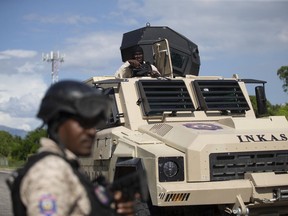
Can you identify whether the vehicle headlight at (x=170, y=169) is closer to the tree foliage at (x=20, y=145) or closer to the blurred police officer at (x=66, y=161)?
the blurred police officer at (x=66, y=161)

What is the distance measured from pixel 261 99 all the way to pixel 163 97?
167 centimetres

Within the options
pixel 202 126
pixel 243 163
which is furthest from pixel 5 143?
pixel 243 163

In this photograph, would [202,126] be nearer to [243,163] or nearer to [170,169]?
[243,163]

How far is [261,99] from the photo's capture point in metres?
8.97

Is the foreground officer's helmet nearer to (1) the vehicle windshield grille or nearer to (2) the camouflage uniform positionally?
(2) the camouflage uniform

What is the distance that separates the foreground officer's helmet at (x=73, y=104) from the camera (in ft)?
7.71

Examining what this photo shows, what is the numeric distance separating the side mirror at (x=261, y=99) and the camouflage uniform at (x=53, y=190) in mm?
6858

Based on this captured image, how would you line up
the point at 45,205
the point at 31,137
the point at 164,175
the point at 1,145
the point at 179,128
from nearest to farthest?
the point at 45,205, the point at 164,175, the point at 179,128, the point at 31,137, the point at 1,145

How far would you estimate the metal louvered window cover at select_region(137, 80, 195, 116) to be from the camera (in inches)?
313

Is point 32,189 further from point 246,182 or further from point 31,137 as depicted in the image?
point 31,137

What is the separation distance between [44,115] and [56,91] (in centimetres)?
10

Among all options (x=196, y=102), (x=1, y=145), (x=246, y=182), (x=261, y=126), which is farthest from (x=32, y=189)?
(x=1, y=145)

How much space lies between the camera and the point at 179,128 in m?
7.14

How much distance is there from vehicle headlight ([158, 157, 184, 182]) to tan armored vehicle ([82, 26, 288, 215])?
0.01 metres
